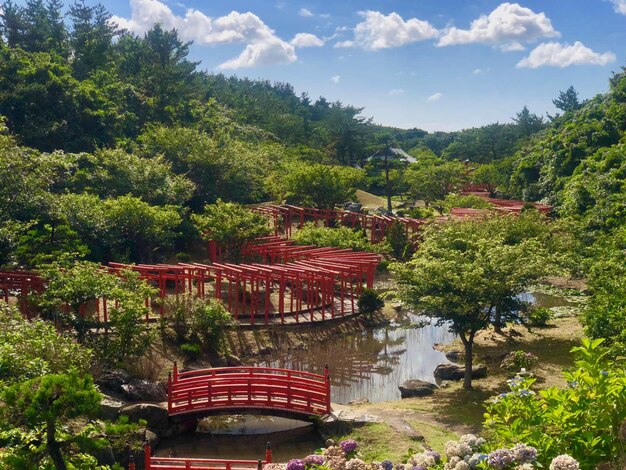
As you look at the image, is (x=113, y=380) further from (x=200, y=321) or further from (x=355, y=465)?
(x=355, y=465)

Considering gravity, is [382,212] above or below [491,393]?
above

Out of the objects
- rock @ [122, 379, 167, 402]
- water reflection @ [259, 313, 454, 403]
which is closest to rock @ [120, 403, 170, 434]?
rock @ [122, 379, 167, 402]

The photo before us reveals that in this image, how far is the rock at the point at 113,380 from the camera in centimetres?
1758

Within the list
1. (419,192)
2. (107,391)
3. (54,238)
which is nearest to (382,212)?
(419,192)

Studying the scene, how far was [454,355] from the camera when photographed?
79.0ft

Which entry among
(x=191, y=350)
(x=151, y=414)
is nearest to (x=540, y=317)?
(x=191, y=350)

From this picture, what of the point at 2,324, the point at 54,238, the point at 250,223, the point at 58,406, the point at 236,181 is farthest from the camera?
the point at 236,181

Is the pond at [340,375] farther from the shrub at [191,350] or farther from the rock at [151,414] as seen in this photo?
the shrub at [191,350]

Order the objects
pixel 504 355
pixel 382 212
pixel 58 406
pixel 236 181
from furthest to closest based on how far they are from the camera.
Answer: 1. pixel 382 212
2. pixel 236 181
3. pixel 504 355
4. pixel 58 406

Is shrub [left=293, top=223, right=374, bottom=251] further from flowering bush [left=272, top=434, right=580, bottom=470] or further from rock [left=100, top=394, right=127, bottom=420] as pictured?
flowering bush [left=272, top=434, right=580, bottom=470]

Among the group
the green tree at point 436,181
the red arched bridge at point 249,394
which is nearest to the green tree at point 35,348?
the red arched bridge at point 249,394

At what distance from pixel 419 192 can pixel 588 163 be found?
21.5m

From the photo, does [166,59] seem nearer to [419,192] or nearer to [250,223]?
[419,192]

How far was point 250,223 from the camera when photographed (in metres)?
31.5
